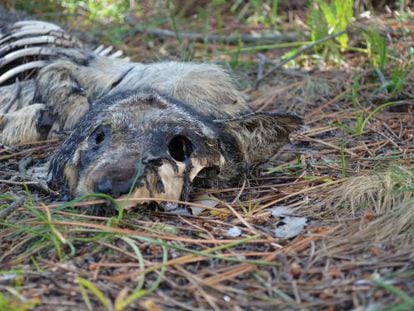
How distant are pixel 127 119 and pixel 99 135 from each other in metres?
0.15

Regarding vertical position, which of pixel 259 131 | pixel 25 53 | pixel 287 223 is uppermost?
pixel 25 53

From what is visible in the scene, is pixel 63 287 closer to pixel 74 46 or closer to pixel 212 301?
pixel 212 301

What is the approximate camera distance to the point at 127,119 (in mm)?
3285

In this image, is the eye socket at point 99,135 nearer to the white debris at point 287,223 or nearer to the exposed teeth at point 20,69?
the white debris at point 287,223

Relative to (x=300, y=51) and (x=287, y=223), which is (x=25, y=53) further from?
(x=287, y=223)

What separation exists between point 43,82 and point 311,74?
7.12ft

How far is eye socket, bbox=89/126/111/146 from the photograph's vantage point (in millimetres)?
3243

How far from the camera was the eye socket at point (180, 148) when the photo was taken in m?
3.26

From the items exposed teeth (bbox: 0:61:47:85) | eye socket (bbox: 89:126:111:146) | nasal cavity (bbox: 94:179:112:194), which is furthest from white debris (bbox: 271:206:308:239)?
exposed teeth (bbox: 0:61:47:85)

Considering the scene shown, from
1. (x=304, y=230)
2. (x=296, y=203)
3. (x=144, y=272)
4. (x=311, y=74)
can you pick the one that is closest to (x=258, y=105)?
(x=311, y=74)

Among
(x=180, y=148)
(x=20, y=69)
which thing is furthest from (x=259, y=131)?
(x=20, y=69)

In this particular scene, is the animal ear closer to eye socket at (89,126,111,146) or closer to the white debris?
the white debris

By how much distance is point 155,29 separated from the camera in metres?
6.75

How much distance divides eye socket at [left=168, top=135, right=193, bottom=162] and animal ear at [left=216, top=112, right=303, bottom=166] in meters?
0.33
